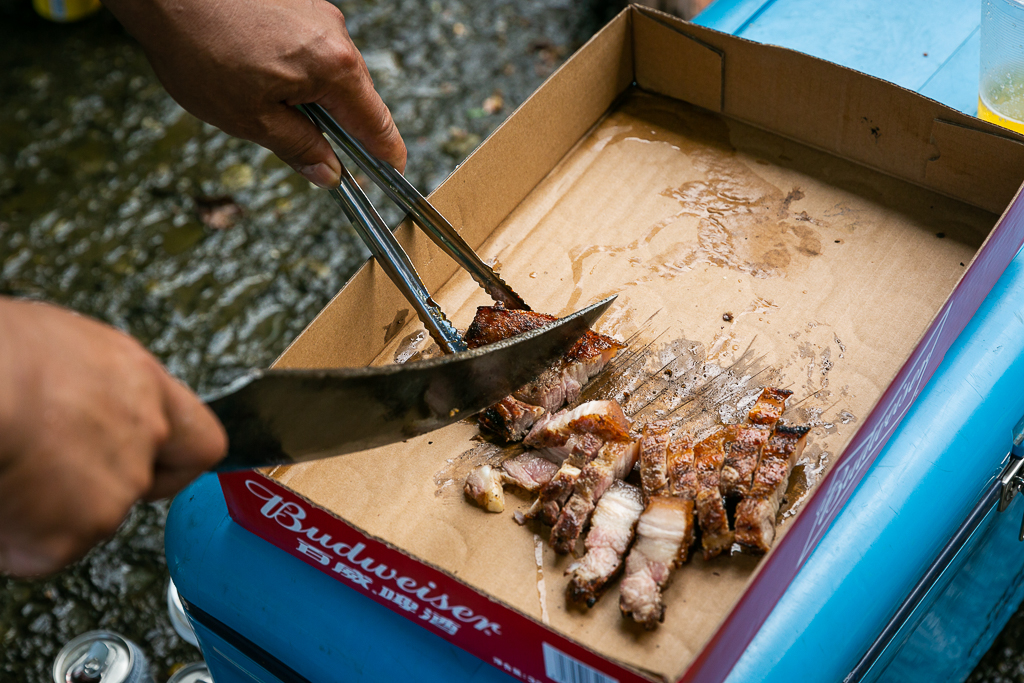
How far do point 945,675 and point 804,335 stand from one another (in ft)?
3.52

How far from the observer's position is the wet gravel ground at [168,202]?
132 inches

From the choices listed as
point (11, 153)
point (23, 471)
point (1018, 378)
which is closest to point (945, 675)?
point (1018, 378)

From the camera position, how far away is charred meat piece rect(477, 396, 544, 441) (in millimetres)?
2053

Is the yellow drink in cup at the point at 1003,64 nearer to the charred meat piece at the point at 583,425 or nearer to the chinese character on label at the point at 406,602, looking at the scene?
the charred meat piece at the point at 583,425

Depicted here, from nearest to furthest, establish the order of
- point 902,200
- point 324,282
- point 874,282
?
point 874,282
point 902,200
point 324,282

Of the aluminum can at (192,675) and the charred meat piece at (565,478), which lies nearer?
the charred meat piece at (565,478)

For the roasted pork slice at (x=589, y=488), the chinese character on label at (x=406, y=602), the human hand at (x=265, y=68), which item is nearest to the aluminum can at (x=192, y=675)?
the chinese character on label at (x=406, y=602)

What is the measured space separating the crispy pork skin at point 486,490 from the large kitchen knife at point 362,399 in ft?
0.46

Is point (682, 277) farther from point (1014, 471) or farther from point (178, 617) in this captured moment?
point (178, 617)

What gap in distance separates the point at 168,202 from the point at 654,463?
137 inches

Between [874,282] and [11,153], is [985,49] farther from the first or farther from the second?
[11,153]

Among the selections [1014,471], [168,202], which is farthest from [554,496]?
[168,202]

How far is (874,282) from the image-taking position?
232 centimetres

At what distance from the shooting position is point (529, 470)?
2.00 m
